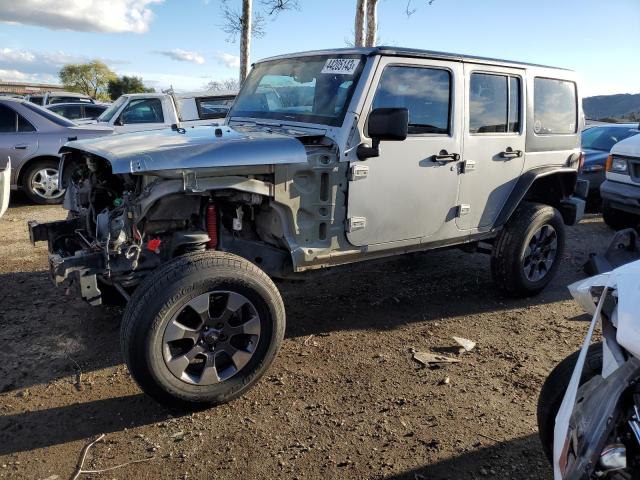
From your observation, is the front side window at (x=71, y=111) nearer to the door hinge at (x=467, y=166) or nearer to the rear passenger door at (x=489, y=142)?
the rear passenger door at (x=489, y=142)

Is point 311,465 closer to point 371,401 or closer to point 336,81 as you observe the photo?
point 371,401

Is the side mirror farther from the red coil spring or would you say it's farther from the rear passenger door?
the red coil spring

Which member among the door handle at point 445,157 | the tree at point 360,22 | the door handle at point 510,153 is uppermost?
the tree at point 360,22

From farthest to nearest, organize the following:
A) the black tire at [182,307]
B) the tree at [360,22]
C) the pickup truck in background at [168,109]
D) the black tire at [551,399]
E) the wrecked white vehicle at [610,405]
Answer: the tree at [360,22] → the pickup truck in background at [168,109] → the black tire at [182,307] → the black tire at [551,399] → the wrecked white vehicle at [610,405]

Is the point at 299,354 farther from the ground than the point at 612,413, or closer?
closer

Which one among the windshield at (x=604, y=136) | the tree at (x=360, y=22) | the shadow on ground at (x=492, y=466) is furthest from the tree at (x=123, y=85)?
the shadow on ground at (x=492, y=466)

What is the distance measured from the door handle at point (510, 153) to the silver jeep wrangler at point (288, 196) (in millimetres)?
14

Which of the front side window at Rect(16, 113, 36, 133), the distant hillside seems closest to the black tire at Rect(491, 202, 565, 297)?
the front side window at Rect(16, 113, 36, 133)

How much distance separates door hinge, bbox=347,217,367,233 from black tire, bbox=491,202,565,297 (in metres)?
1.70

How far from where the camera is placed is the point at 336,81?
3875 mm

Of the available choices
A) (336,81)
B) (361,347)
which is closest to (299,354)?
(361,347)

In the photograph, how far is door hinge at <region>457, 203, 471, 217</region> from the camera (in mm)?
4410

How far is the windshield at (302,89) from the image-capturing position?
379cm

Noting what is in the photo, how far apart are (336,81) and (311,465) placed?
2.58 meters
